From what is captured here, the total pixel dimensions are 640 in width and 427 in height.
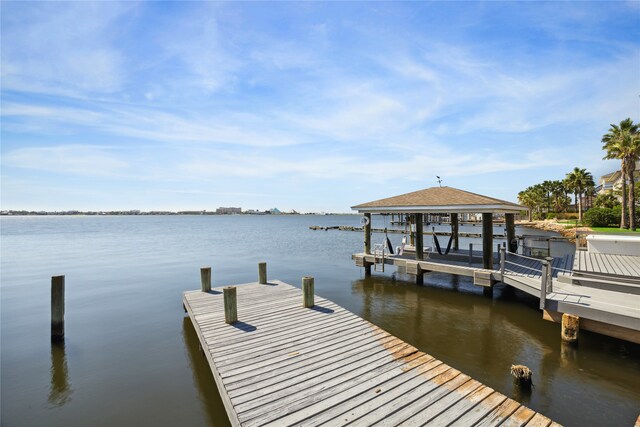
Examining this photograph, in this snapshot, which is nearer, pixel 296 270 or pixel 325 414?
pixel 325 414

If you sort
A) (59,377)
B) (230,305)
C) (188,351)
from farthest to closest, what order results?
(188,351) < (230,305) < (59,377)

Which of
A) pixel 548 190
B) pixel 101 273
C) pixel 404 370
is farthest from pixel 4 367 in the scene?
pixel 548 190

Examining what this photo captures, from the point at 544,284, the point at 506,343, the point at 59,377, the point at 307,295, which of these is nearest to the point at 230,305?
the point at 307,295

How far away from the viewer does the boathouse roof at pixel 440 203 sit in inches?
562

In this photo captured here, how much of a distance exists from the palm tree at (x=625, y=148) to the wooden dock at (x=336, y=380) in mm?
44359

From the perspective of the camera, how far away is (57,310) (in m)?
11.1

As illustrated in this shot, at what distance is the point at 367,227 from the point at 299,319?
35.3 feet

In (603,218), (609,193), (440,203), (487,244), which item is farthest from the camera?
(609,193)

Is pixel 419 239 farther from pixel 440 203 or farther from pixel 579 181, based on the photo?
pixel 579 181

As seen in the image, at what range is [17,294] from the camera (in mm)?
17766

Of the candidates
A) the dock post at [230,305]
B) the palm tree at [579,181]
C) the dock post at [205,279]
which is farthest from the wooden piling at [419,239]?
the palm tree at [579,181]

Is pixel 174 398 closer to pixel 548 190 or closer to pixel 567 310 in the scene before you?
pixel 567 310

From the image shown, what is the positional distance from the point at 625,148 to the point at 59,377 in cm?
5359

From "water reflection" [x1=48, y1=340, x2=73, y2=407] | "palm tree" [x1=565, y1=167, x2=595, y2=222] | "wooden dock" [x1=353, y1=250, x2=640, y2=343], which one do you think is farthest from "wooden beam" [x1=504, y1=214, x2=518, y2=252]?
"palm tree" [x1=565, y1=167, x2=595, y2=222]
